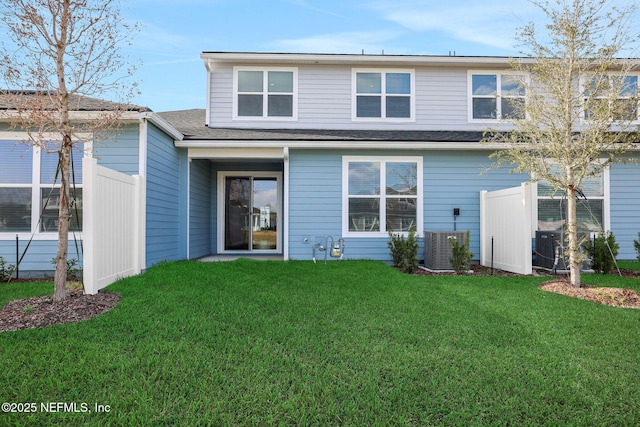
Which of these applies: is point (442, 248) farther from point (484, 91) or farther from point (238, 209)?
point (238, 209)

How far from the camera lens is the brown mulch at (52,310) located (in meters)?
3.70

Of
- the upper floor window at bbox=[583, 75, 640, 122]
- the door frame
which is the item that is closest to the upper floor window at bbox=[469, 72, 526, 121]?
the upper floor window at bbox=[583, 75, 640, 122]

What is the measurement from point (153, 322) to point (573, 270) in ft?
20.4

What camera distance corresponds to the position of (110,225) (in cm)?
518

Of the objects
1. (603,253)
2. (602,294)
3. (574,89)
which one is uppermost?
(574,89)

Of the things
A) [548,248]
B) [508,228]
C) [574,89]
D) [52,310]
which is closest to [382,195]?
[508,228]

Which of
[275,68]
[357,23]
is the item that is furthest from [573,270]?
[357,23]

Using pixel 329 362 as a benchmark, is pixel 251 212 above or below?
above

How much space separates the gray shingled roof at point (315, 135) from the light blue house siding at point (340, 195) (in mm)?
355

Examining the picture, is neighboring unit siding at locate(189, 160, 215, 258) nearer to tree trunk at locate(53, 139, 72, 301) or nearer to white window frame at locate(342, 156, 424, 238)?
white window frame at locate(342, 156, 424, 238)

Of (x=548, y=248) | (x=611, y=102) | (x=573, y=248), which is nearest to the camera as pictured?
(x=611, y=102)

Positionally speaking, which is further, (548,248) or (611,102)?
(548,248)

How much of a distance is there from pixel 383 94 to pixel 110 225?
7256 millimetres

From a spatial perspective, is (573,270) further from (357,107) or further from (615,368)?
(357,107)
